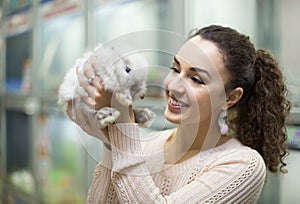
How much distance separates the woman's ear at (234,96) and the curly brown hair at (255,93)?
14 millimetres

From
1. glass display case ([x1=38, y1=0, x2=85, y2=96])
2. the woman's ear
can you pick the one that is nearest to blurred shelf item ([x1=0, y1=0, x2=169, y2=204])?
glass display case ([x1=38, y1=0, x2=85, y2=96])

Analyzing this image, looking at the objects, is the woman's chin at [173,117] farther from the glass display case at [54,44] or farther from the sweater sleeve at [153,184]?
the glass display case at [54,44]

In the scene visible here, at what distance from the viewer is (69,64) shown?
9.14 ft

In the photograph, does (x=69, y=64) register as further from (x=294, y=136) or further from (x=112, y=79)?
(x=112, y=79)

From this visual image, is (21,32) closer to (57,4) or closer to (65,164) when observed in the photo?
(57,4)

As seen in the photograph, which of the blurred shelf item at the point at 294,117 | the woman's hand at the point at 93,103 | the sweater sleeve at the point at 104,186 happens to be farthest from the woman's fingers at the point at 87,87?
the blurred shelf item at the point at 294,117

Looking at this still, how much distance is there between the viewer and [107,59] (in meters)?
1.02

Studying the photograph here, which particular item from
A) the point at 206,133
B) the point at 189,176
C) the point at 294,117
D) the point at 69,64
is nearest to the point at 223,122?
the point at 206,133

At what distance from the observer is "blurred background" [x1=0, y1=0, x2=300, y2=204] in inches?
57.8

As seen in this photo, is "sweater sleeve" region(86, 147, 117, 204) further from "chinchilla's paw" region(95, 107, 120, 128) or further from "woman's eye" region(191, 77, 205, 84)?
"woman's eye" region(191, 77, 205, 84)

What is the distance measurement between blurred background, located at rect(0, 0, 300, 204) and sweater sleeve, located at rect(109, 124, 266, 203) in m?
0.17

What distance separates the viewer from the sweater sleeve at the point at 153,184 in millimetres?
1064

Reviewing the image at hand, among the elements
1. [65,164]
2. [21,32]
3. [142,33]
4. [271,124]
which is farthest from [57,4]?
[271,124]

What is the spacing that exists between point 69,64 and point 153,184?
1833 mm
